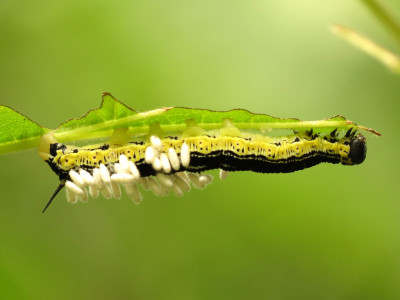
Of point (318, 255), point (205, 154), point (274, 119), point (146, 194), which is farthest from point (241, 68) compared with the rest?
point (274, 119)

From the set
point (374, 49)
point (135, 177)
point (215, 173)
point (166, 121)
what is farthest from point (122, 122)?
point (215, 173)

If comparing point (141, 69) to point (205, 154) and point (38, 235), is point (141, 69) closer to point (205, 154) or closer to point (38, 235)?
point (38, 235)

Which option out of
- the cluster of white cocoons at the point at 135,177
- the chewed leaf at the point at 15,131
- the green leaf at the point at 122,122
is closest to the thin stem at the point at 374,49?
the green leaf at the point at 122,122

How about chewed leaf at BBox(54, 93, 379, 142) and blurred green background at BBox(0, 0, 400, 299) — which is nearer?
chewed leaf at BBox(54, 93, 379, 142)

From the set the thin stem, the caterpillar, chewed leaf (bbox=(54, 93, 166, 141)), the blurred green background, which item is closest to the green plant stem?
the thin stem

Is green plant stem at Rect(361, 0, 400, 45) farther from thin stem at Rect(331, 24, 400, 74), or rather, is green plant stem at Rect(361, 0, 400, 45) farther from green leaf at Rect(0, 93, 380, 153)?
green leaf at Rect(0, 93, 380, 153)

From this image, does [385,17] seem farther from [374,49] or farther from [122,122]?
[122,122]

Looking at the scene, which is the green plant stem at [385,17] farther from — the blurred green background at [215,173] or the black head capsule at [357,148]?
the blurred green background at [215,173]

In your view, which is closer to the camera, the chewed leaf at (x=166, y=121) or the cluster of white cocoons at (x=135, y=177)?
the chewed leaf at (x=166, y=121)

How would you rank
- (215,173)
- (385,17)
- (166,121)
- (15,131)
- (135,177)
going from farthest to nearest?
1. (215,173)
2. (135,177)
3. (166,121)
4. (15,131)
5. (385,17)
